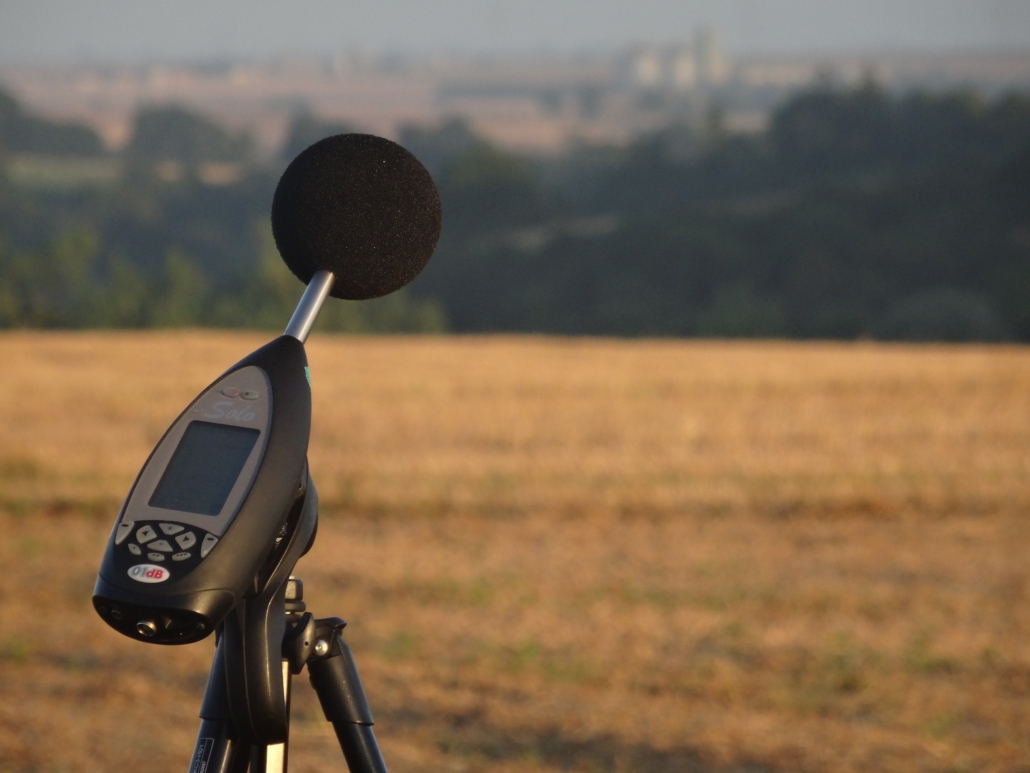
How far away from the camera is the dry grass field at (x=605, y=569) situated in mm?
4934

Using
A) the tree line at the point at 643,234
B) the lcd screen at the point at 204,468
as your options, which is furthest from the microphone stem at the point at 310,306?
the tree line at the point at 643,234

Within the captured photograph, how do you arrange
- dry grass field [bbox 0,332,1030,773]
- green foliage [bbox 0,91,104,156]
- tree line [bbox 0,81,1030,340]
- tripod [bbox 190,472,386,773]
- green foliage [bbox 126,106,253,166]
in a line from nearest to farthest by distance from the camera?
tripod [bbox 190,472,386,773] < dry grass field [bbox 0,332,1030,773] < tree line [bbox 0,81,1030,340] < green foliage [bbox 0,91,104,156] < green foliage [bbox 126,106,253,166]

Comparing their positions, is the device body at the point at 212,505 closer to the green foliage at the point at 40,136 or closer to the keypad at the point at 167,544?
the keypad at the point at 167,544

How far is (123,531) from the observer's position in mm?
1272

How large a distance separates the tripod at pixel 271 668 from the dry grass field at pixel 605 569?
3.09 meters

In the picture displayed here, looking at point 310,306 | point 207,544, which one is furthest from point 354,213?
point 207,544

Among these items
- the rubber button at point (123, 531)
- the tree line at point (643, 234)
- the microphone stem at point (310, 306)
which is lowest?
the rubber button at point (123, 531)

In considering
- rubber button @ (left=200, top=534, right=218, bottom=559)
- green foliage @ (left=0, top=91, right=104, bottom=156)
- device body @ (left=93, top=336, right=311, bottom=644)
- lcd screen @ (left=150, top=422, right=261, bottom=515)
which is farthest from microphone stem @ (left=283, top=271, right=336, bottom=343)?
green foliage @ (left=0, top=91, right=104, bottom=156)

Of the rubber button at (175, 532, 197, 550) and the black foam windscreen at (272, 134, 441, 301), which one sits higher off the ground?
the black foam windscreen at (272, 134, 441, 301)

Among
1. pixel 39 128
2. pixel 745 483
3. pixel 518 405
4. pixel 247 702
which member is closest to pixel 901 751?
pixel 247 702

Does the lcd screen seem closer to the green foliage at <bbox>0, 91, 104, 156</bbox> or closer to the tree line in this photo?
the tree line

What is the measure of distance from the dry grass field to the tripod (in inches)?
122

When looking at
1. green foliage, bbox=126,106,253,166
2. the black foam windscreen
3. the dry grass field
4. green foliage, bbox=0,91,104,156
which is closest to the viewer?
the black foam windscreen

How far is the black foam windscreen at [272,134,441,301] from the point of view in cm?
155
